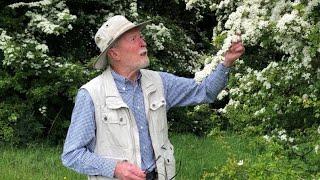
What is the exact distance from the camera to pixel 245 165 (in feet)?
12.4

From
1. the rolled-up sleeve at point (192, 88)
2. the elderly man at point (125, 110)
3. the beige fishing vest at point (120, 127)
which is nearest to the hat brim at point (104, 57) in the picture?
the elderly man at point (125, 110)

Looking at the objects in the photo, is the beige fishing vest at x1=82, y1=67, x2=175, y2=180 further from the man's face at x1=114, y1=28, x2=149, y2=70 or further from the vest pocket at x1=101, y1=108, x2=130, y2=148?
the man's face at x1=114, y1=28, x2=149, y2=70

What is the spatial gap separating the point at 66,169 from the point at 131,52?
3.41m

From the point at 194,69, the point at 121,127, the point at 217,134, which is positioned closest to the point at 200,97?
the point at 121,127

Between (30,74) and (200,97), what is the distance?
177 inches

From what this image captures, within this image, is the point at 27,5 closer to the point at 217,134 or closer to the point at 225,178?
the point at 217,134

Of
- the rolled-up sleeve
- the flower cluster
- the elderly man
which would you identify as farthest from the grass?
the elderly man

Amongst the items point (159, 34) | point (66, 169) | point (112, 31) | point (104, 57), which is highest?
point (112, 31)

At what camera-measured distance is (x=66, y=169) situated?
6402 millimetres

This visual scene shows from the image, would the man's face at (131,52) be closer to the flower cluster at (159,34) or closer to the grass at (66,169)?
the grass at (66,169)

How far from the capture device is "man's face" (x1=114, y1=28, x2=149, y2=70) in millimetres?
3195

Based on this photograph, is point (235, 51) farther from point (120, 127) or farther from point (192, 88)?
point (120, 127)

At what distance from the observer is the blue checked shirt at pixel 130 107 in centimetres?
304

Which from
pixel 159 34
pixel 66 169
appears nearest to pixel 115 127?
pixel 66 169
